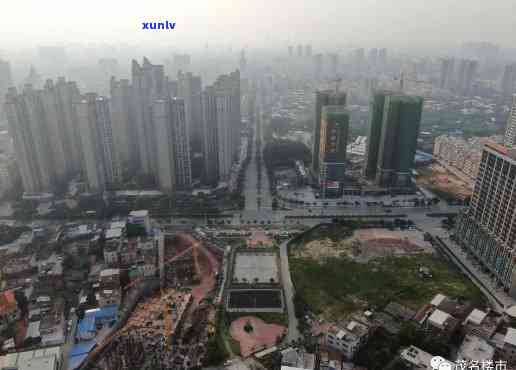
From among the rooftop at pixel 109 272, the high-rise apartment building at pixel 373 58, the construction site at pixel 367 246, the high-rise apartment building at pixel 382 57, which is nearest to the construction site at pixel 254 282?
the construction site at pixel 367 246

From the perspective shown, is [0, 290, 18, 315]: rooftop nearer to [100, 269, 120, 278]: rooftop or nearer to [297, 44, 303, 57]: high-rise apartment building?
[100, 269, 120, 278]: rooftop

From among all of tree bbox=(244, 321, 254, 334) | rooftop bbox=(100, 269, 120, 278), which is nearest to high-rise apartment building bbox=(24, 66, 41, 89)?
rooftop bbox=(100, 269, 120, 278)

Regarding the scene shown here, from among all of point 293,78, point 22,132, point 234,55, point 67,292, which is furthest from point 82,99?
point 234,55

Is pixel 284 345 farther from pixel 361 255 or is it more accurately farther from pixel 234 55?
pixel 234 55

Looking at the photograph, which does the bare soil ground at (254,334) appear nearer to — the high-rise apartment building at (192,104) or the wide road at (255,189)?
the wide road at (255,189)

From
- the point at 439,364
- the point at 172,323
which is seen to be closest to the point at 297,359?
the point at 439,364
